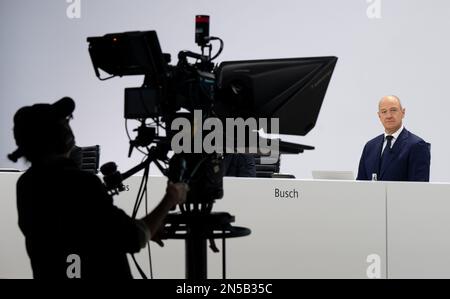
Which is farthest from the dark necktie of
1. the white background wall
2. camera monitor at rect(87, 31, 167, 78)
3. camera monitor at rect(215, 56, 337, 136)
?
camera monitor at rect(87, 31, 167, 78)

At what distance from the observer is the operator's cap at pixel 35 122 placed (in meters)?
1.84

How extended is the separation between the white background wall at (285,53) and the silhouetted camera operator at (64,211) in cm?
421

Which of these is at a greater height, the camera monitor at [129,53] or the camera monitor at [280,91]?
the camera monitor at [129,53]

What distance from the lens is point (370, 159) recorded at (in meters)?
4.11

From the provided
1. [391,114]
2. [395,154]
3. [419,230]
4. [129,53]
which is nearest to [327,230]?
[419,230]

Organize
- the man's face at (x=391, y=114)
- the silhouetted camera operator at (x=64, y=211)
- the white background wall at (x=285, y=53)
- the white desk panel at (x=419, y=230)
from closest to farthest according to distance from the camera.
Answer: the silhouetted camera operator at (x=64, y=211), the white desk panel at (x=419, y=230), the man's face at (x=391, y=114), the white background wall at (x=285, y=53)

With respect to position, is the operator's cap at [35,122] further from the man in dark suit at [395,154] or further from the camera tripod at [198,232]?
the man in dark suit at [395,154]

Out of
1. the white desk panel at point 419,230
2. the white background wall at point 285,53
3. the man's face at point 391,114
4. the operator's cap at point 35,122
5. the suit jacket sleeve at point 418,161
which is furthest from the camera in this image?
the white background wall at point 285,53

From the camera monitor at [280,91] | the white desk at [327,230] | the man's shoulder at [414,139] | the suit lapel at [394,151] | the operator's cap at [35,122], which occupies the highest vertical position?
the camera monitor at [280,91]

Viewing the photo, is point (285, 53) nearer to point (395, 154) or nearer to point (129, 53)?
point (395, 154)

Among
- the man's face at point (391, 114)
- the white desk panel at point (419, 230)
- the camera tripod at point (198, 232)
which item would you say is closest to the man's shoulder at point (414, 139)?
the man's face at point (391, 114)

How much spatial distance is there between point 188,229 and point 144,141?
28 cm

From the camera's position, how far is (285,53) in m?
6.02

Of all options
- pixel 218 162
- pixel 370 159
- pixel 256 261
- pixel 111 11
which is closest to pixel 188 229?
pixel 218 162
